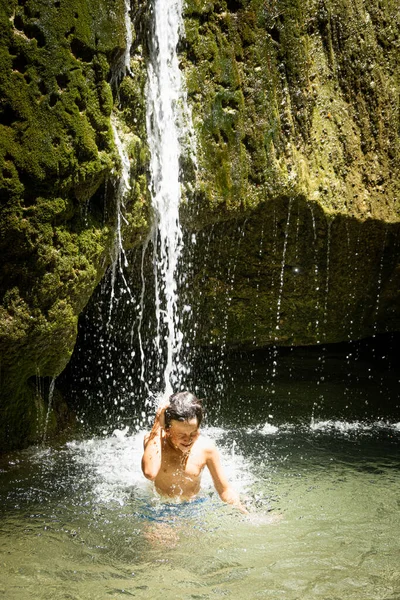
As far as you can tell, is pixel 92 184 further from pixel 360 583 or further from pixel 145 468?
pixel 360 583

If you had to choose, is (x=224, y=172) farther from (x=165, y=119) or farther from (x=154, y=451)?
(x=154, y=451)

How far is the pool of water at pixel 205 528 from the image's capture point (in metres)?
3.12

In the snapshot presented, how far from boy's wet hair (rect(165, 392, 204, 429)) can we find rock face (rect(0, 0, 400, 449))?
1.04m

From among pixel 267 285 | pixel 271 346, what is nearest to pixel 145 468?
pixel 267 285

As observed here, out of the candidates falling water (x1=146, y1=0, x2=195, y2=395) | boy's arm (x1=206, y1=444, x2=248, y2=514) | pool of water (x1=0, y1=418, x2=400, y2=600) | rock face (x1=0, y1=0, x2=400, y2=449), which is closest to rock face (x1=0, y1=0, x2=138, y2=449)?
rock face (x1=0, y1=0, x2=400, y2=449)

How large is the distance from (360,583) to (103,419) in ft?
11.4

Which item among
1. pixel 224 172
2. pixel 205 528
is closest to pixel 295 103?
pixel 224 172

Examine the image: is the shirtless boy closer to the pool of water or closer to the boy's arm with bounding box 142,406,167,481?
the boy's arm with bounding box 142,406,167,481

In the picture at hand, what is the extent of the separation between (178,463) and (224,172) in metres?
2.47

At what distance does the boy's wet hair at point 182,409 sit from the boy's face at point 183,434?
0.09 ft

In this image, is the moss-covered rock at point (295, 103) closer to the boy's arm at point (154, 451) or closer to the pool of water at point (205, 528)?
the boy's arm at point (154, 451)

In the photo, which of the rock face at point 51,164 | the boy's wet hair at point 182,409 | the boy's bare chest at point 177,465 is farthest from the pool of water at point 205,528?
the rock face at point 51,164

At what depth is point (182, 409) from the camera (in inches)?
150

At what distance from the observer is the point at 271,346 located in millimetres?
7480
